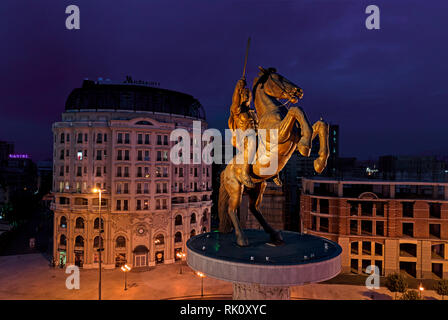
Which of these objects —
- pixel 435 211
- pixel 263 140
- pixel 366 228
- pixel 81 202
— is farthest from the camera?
pixel 81 202

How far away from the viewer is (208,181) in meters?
62.0

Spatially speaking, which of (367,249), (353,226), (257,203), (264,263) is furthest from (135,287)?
(367,249)

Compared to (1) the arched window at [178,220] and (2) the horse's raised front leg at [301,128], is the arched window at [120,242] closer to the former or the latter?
(1) the arched window at [178,220]

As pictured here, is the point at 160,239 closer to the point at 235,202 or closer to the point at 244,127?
the point at 235,202

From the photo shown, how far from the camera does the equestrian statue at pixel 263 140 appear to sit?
14.4 metres

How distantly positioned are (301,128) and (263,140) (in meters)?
2.52

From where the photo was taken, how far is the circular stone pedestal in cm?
1300

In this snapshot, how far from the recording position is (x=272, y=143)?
49.5 ft

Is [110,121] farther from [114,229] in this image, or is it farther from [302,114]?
[302,114]

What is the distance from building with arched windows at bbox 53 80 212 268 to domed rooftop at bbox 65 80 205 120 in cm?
18

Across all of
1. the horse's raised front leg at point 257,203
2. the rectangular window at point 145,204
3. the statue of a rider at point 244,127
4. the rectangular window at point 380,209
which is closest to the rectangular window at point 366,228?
the rectangular window at point 380,209

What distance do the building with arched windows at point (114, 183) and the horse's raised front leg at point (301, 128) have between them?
3967cm
